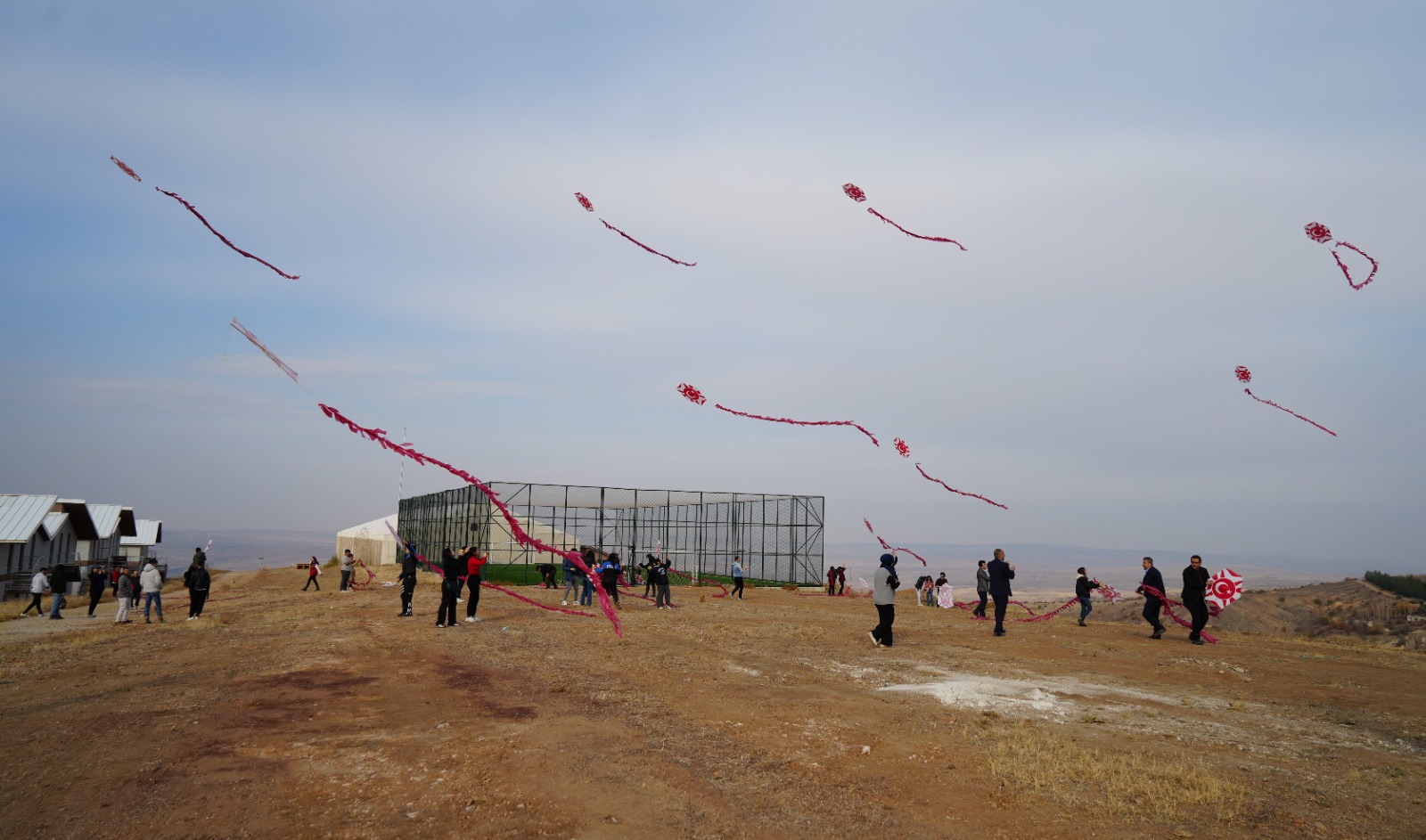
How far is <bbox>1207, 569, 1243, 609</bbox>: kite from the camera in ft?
58.7

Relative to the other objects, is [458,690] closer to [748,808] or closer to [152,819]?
[152,819]

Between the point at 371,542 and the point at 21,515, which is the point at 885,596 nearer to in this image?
the point at 371,542

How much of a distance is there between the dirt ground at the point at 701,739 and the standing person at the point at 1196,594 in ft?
3.72

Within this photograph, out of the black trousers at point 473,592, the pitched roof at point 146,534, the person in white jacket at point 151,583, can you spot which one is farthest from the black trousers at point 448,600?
the pitched roof at point 146,534

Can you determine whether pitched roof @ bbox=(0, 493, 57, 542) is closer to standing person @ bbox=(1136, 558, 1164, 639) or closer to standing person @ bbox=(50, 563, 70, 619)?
standing person @ bbox=(50, 563, 70, 619)

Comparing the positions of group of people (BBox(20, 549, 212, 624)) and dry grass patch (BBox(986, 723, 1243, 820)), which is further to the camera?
group of people (BBox(20, 549, 212, 624))

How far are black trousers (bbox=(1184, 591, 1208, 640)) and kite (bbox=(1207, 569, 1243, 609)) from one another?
1689mm

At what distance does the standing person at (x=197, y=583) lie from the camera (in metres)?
20.2

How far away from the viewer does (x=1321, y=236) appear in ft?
41.6

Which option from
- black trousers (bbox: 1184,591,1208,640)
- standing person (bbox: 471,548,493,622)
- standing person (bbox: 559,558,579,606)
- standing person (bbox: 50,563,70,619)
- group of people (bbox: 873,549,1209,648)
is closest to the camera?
group of people (bbox: 873,549,1209,648)

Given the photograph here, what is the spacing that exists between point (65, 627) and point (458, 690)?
15503 mm

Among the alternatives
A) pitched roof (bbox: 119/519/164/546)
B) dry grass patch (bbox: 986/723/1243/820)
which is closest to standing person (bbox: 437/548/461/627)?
dry grass patch (bbox: 986/723/1243/820)

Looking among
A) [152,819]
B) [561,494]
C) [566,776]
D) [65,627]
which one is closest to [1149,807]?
[566,776]

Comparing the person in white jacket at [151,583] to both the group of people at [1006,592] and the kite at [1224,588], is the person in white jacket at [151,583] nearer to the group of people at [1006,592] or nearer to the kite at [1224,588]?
the group of people at [1006,592]
